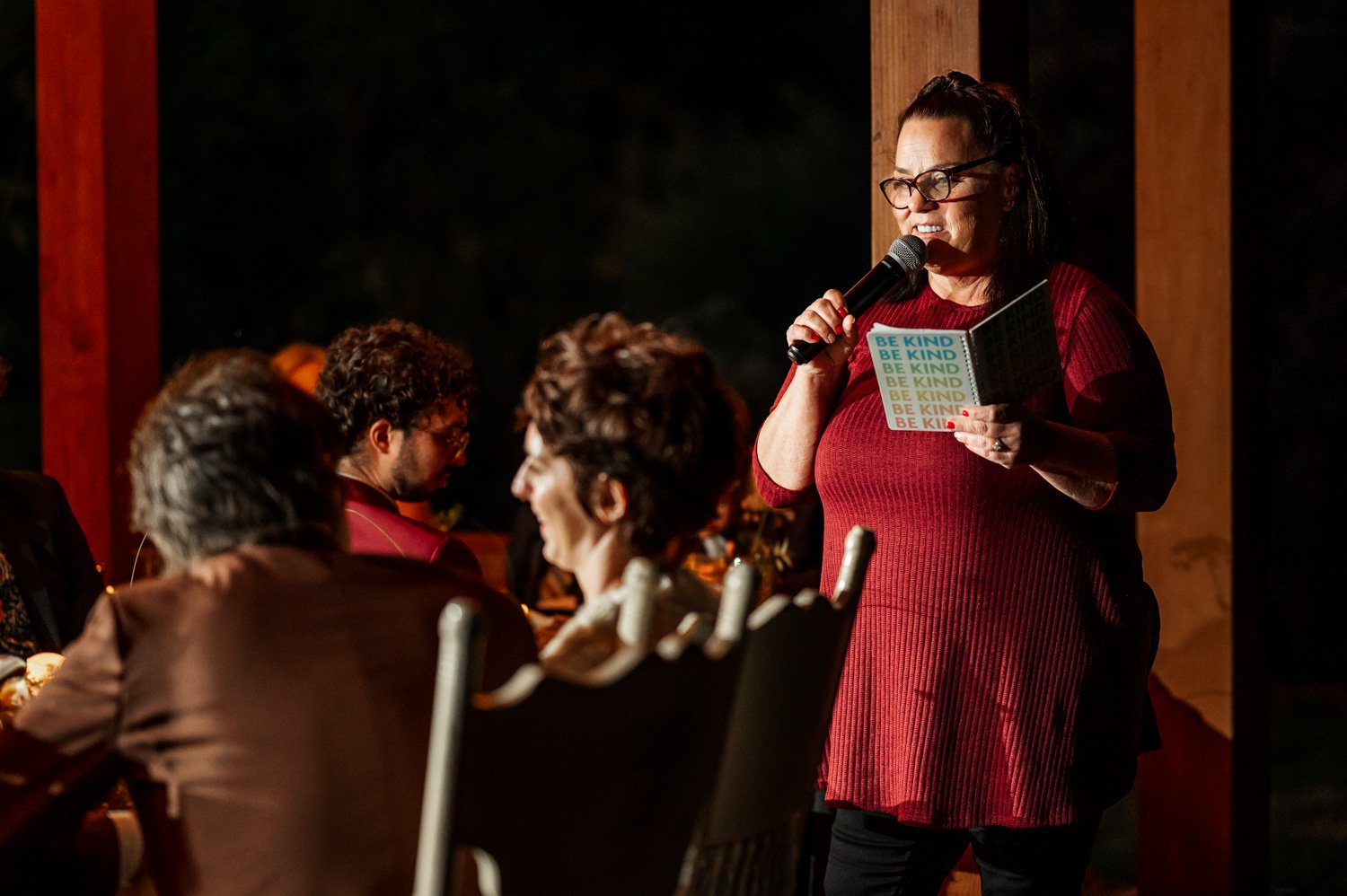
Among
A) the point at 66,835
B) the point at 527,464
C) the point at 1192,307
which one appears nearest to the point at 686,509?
the point at 527,464

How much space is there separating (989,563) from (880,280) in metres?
0.44

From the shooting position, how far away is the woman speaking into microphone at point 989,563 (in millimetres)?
2121

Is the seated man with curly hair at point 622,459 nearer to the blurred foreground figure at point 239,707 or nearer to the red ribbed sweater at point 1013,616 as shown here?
the blurred foreground figure at point 239,707

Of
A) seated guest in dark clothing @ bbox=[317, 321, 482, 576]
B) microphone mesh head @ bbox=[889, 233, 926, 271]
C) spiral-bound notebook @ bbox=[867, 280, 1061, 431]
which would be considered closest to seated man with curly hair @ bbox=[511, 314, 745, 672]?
spiral-bound notebook @ bbox=[867, 280, 1061, 431]

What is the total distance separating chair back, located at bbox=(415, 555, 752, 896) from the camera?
1.27 meters

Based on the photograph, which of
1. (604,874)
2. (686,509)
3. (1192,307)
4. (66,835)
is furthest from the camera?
(1192,307)

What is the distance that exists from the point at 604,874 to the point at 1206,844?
300 cm

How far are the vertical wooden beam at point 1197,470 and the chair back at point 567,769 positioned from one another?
2.76 metres

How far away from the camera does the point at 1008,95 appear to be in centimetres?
227

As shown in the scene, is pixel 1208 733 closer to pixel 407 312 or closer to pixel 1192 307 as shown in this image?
pixel 1192 307

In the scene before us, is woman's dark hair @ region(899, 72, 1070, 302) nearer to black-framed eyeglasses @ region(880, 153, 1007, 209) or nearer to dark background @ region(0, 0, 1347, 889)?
black-framed eyeglasses @ region(880, 153, 1007, 209)

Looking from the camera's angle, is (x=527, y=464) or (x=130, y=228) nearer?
(x=527, y=464)

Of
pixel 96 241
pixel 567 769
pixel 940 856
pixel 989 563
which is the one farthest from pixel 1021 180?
pixel 96 241

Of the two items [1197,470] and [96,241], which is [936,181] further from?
[96,241]
